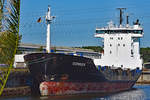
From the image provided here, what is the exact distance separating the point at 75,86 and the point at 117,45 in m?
17.0

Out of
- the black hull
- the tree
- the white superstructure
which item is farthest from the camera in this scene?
the white superstructure

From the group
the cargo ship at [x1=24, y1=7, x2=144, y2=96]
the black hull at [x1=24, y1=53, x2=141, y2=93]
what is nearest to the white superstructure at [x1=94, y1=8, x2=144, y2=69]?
the cargo ship at [x1=24, y1=7, x2=144, y2=96]

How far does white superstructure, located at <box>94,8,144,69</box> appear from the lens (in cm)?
4291

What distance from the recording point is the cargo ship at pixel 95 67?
27.0 meters

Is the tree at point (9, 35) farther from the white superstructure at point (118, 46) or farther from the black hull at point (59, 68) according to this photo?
the white superstructure at point (118, 46)

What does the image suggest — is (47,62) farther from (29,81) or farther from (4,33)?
(4,33)

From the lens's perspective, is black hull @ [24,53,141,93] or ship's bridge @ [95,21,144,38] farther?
ship's bridge @ [95,21,144,38]

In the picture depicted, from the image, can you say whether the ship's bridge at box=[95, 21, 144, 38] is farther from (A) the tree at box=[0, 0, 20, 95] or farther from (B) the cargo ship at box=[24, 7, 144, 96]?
(A) the tree at box=[0, 0, 20, 95]

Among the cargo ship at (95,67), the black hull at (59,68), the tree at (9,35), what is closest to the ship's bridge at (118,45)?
the cargo ship at (95,67)

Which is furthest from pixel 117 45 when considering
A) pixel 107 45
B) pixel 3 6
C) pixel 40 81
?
pixel 3 6

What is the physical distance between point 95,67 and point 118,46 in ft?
40.6

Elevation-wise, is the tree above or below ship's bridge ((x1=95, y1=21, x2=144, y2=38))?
below

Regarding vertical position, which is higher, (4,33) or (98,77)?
(4,33)

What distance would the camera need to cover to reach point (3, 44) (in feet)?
12.2
